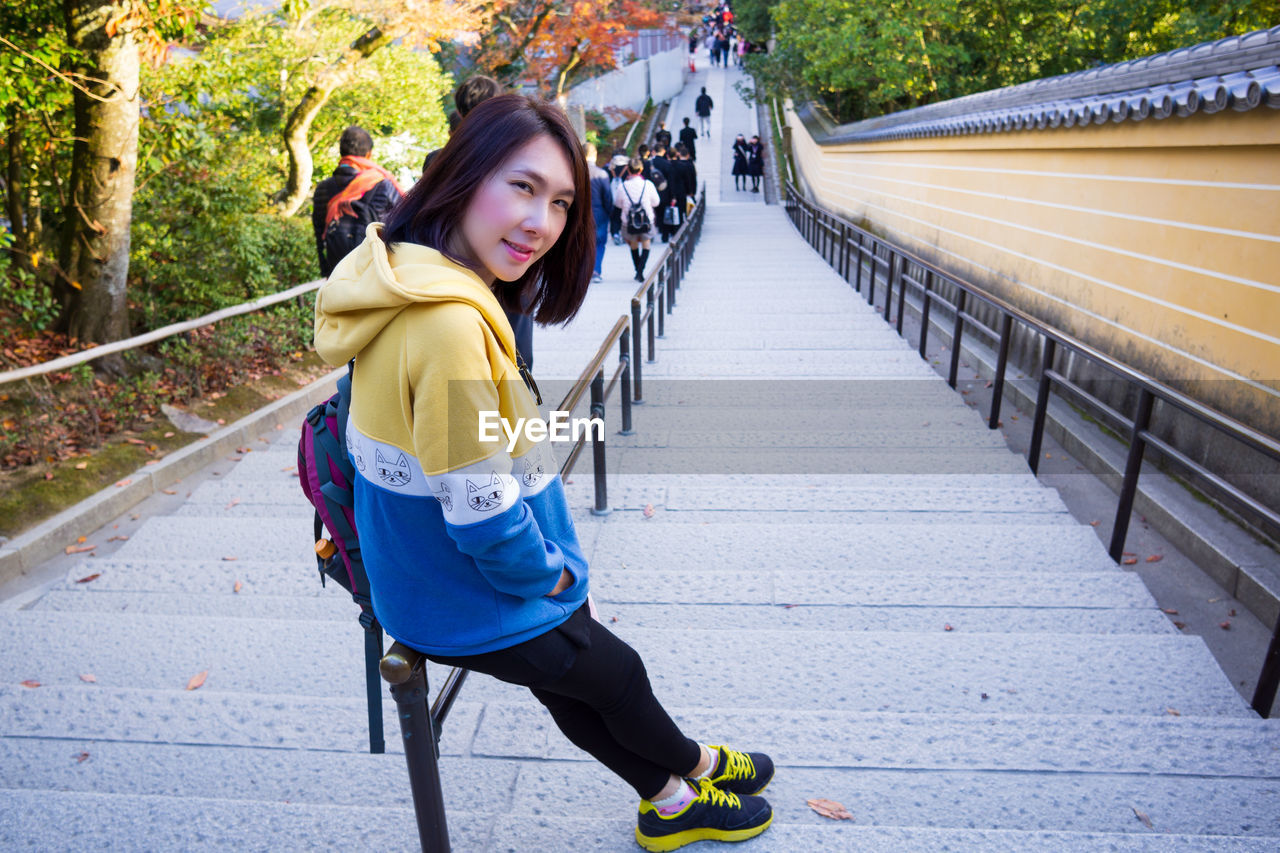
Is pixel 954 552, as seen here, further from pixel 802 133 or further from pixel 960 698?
pixel 802 133

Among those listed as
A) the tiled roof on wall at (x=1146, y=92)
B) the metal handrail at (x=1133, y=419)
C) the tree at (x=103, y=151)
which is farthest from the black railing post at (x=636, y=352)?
the tree at (x=103, y=151)

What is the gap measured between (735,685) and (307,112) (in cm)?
852

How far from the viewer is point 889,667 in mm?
2826

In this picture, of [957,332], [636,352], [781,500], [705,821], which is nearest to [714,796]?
[705,821]

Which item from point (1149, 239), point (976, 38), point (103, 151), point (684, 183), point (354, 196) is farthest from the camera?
point (684, 183)

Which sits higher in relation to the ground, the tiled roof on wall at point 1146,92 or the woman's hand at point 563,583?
the tiled roof on wall at point 1146,92

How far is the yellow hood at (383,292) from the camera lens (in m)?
1.30

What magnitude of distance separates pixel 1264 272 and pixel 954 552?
2036 mm

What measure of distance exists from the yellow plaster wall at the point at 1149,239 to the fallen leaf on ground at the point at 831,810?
10.6ft

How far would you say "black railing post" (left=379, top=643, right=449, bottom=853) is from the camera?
1479 millimetres

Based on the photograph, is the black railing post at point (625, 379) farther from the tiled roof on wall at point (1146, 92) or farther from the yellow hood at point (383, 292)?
the yellow hood at point (383, 292)

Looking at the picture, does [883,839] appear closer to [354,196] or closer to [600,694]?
[600,694]

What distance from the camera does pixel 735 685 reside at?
2746 millimetres

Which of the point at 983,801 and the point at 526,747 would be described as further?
the point at 526,747
